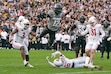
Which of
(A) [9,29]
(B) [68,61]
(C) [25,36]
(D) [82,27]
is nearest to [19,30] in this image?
(C) [25,36]

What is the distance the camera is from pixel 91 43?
58.7ft

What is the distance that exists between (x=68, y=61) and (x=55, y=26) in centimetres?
350

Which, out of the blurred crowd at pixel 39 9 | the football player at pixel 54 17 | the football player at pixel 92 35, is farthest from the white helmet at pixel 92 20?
the blurred crowd at pixel 39 9

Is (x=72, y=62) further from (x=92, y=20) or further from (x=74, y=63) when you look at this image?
(x=92, y=20)

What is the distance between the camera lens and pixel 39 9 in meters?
40.7

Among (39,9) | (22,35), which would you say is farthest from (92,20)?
(39,9)

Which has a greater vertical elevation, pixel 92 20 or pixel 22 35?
pixel 92 20

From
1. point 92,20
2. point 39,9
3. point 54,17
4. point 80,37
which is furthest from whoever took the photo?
point 39,9

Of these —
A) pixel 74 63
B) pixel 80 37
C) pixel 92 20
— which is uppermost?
pixel 92 20

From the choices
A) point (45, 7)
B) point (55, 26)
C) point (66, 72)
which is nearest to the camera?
point (66, 72)

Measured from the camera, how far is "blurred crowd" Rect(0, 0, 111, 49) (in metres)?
37.1

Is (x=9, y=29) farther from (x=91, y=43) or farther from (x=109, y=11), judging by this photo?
(x=91, y=43)

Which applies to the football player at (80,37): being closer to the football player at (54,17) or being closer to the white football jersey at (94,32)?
the football player at (54,17)

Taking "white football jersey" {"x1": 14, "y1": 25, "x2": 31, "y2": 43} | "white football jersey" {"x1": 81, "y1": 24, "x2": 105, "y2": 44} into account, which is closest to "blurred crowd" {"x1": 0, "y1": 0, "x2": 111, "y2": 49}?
"white football jersey" {"x1": 81, "y1": 24, "x2": 105, "y2": 44}
